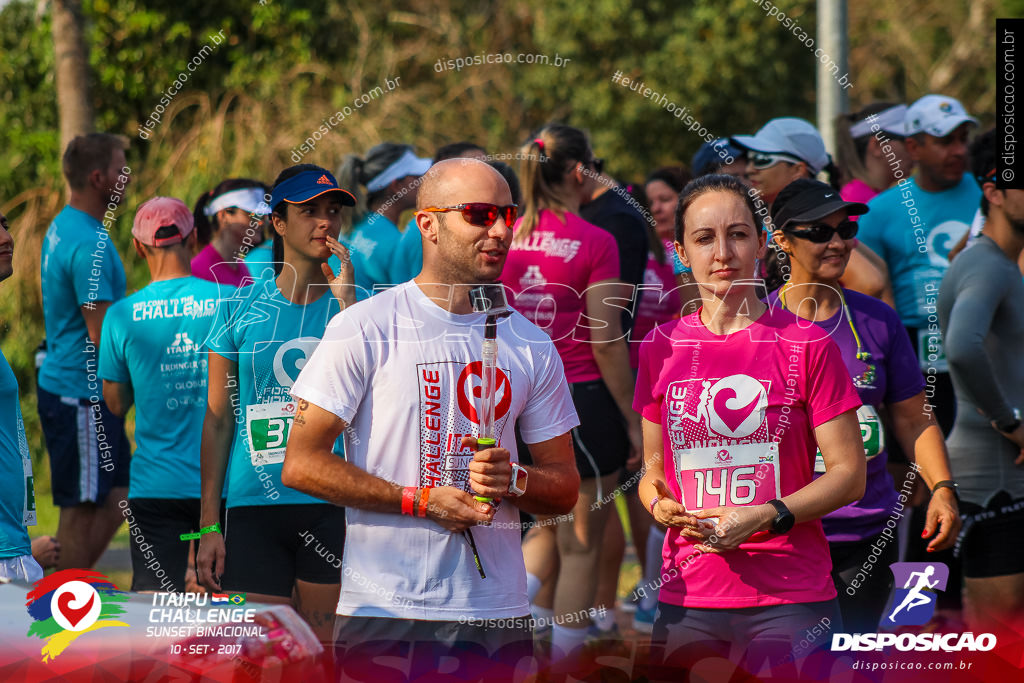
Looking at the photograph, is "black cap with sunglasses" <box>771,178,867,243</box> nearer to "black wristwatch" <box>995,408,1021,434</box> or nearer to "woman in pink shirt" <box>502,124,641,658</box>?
"black wristwatch" <box>995,408,1021,434</box>

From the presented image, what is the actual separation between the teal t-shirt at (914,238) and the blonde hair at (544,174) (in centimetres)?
154

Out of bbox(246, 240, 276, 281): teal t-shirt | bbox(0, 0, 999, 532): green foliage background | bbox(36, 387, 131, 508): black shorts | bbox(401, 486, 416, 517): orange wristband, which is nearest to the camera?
bbox(401, 486, 416, 517): orange wristband

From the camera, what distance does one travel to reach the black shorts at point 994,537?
4.39 metres

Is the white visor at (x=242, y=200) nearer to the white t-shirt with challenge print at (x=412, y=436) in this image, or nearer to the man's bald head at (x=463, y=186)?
the man's bald head at (x=463, y=186)

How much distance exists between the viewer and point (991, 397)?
14.1ft

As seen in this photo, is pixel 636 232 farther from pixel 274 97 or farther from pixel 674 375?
pixel 274 97

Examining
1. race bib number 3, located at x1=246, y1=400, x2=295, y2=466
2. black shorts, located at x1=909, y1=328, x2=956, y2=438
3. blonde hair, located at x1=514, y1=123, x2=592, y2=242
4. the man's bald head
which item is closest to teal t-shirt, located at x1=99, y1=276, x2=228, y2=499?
race bib number 3, located at x1=246, y1=400, x2=295, y2=466

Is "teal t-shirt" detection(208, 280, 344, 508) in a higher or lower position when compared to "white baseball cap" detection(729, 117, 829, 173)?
lower

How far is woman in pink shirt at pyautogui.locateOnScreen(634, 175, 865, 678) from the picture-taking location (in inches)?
129

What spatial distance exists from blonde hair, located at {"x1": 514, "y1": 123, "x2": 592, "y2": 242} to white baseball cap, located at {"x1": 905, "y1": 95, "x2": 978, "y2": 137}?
6.08ft

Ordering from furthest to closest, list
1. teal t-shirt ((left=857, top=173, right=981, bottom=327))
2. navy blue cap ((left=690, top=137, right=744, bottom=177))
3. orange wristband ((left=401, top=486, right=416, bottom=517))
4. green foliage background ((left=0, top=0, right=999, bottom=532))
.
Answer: green foliage background ((left=0, top=0, right=999, bottom=532))
navy blue cap ((left=690, top=137, right=744, bottom=177))
teal t-shirt ((left=857, top=173, right=981, bottom=327))
orange wristband ((left=401, top=486, right=416, bottom=517))

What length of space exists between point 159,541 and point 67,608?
4.58 feet

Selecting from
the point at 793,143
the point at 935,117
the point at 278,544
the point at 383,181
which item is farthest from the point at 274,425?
the point at 935,117

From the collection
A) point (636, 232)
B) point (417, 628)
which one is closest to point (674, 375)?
point (417, 628)
